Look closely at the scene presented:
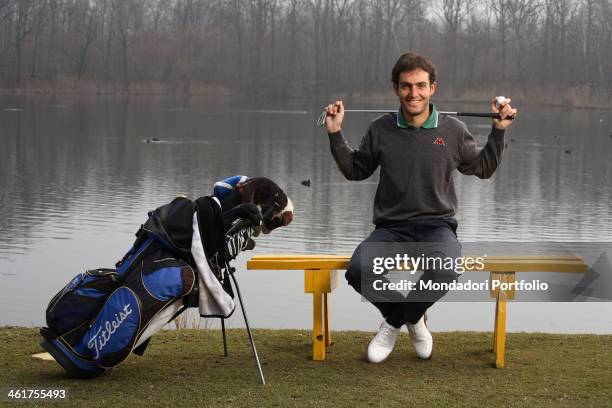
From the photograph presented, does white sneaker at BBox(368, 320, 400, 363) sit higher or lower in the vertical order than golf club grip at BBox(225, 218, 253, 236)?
lower

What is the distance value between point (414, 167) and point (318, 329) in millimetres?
892

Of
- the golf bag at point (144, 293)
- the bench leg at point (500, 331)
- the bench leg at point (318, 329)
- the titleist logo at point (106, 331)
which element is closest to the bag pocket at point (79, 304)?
the golf bag at point (144, 293)

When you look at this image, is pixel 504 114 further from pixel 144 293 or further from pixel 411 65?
pixel 144 293

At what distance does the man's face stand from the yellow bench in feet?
2.56

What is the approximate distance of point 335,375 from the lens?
210 inches

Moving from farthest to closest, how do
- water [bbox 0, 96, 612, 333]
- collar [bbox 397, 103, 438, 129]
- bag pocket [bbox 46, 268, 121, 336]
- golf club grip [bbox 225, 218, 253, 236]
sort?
water [bbox 0, 96, 612, 333]
collar [bbox 397, 103, 438, 129]
golf club grip [bbox 225, 218, 253, 236]
bag pocket [bbox 46, 268, 121, 336]

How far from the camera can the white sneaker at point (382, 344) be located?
5531 mm

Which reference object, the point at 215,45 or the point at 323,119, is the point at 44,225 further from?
the point at 215,45

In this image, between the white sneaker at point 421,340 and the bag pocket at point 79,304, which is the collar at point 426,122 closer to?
the white sneaker at point 421,340

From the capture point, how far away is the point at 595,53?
7275 centimetres

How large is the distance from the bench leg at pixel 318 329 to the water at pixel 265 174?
12.3 ft

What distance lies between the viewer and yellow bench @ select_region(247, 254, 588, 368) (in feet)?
18.1

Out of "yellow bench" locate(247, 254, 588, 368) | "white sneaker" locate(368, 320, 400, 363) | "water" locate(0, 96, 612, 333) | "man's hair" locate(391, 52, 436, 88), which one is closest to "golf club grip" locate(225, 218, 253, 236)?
"yellow bench" locate(247, 254, 588, 368)

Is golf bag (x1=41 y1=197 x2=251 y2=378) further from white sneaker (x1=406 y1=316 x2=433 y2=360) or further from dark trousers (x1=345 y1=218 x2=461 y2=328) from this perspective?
white sneaker (x1=406 y1=316 x2=433 y2=360)
